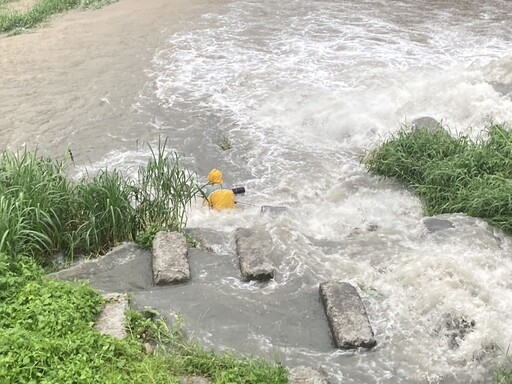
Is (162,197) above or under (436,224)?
above

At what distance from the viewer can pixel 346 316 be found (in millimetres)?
4621

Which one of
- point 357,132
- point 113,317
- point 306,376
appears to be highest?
point 113,317

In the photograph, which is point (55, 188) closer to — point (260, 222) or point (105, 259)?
point (105, 259)

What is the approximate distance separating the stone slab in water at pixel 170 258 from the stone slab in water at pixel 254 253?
0.56 meters

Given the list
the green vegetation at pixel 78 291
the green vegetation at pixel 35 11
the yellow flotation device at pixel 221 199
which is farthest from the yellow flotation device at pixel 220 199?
the green vegetation at pixel 35 11

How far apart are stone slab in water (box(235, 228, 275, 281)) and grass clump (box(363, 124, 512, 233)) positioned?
203 cm

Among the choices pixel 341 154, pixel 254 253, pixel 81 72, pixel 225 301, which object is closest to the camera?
pixel 225 301

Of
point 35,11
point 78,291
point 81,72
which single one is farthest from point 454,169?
point 35,11

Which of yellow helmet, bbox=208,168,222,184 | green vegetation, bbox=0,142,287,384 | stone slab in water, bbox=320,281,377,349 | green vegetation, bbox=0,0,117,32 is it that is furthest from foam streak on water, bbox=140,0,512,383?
green vegetation, bbox=0,0,117,32

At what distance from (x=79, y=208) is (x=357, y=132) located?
4516mm

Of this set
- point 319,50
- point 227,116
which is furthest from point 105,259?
point 319,50

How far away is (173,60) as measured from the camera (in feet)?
37.3

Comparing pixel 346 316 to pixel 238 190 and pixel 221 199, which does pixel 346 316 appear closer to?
pixel 221 199

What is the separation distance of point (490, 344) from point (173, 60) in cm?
875
